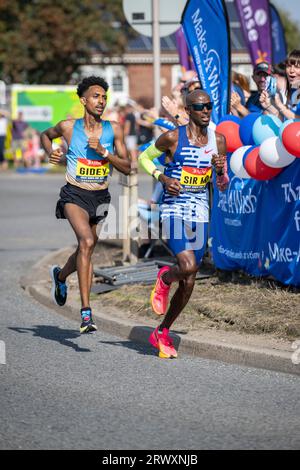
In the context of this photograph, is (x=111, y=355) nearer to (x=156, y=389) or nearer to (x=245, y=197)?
(x=156, y=389)

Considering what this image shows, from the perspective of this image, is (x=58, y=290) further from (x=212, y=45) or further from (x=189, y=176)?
(x=212, y=45)

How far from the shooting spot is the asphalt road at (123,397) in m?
5.48

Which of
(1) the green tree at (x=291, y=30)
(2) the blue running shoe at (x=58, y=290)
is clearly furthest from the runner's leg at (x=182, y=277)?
(1) the green tree at (x=291, y=30)

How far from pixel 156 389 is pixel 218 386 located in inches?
16.7

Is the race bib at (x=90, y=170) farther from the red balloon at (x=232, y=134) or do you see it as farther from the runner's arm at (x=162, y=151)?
the red balloon at (x=232, y=134)

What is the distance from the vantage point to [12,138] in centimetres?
3409

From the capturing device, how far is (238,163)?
9484 millimetres

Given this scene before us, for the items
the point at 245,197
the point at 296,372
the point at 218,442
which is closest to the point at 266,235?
the point at 245,197

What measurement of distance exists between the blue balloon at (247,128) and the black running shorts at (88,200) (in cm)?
186

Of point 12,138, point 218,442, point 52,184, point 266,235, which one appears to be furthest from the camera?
point 12,138

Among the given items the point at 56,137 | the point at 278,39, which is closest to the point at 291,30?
the point at 278,39

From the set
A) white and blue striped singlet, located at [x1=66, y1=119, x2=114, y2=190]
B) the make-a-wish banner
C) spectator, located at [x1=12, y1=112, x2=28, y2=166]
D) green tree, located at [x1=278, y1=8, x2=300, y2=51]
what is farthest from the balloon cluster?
green tree, located at [x1=278, y1=8, x2=300, y2=51]

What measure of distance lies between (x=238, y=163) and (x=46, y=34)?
38.9m

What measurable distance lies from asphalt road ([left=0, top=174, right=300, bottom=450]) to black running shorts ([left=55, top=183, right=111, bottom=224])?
3.48 ft
